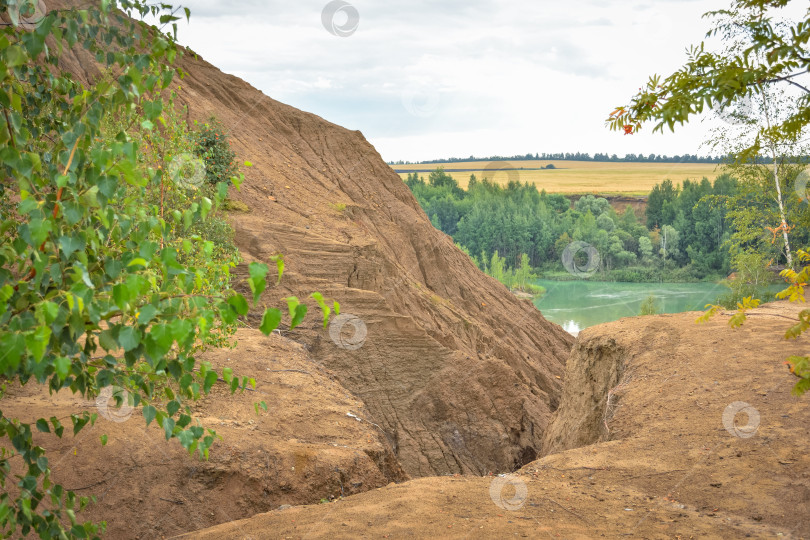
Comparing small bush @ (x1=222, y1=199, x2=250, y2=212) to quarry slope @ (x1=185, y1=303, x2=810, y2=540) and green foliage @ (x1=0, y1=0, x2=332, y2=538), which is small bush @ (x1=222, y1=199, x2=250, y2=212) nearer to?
quarry slope @ (x1=185, y1=303, x2=810, y2=540)

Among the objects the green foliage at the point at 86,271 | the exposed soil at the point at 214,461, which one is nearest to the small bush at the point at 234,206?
the exposed soil at the point at 214,461

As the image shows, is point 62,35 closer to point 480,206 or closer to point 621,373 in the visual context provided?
point 621,373

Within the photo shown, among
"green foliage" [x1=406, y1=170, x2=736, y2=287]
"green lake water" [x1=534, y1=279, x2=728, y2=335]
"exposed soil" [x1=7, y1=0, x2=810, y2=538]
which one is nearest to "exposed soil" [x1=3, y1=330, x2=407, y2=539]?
"exposed soil" [x1=7, y1=0, x2=810, y2=538]

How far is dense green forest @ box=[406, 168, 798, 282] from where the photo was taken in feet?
227

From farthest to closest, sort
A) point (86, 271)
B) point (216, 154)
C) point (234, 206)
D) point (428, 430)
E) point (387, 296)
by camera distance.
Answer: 1. point (234, 206)
2. point (216, 154)
3. point (387, 296)
4. point (428, 430)
5. point (86, 271)

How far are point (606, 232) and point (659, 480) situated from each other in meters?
81.3

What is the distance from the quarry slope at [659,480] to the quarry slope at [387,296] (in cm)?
436

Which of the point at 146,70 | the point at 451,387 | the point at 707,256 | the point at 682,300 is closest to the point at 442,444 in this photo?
the point at 451,387

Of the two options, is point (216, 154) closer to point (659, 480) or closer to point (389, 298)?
point (389, 298)

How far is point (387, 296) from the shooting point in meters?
15.8

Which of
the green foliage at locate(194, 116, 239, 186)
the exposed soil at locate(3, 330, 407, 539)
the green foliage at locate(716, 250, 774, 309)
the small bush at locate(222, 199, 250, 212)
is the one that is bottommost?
the exposed soil at locate(3, 330, 407, 539)

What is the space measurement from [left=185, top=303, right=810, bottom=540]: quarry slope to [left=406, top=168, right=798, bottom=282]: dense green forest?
59051 mm

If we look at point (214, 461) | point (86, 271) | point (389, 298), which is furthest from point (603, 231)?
point (86, 271)

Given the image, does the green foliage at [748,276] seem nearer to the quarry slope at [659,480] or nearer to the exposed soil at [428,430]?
the exposed soil at [428,430]
